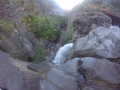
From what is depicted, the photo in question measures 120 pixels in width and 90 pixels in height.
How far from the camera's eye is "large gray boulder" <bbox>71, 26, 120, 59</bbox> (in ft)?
22.3

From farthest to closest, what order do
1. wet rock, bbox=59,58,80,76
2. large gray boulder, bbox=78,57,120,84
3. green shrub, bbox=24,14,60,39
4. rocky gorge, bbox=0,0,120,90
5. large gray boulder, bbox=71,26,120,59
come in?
1. green shrub, bbox=24,14,60,39
2. large gray boulder, bbox=71,26,120,59
3. wet rock, bbox=59,58,80,76
4. large gray boulder, bbox=78,57,120,84
5. rocky gorge, bbox=0,0,120,90

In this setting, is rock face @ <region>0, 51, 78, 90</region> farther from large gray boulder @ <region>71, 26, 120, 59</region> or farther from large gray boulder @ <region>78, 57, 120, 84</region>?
large gray boulder @ <region>71, 26, 120, 59</region>

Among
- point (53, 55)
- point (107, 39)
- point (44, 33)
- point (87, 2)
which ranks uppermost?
point (87, 2)

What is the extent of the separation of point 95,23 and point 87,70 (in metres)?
4.54

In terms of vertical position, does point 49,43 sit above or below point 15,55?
below

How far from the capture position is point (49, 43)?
11.2 meters

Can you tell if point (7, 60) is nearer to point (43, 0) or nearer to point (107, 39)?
point (107, 39)

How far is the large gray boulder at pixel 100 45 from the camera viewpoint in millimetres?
6789

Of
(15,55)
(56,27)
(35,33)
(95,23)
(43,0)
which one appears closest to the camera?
(15,55)

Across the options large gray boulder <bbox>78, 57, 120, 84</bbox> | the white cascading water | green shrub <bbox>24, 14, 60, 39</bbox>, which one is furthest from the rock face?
green shrub <bbox>24, 14, 60, 39</bbox>

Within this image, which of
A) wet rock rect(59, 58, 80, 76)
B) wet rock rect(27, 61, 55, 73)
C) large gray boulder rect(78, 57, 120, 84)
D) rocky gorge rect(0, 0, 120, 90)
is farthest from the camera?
wet rock rect(59, 58, 80, 76)

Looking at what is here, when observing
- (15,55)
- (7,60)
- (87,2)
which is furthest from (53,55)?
(87,2)

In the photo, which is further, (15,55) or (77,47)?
(77,47)

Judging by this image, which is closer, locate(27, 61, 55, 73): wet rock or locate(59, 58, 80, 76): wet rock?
locate(27, 61, 55, 73): wet rock
